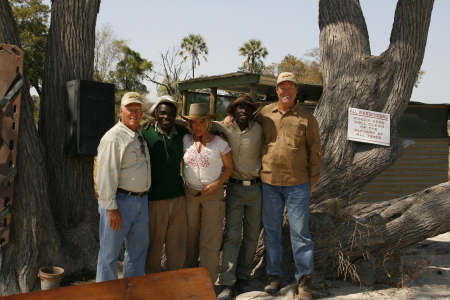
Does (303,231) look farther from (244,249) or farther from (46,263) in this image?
(46,263)

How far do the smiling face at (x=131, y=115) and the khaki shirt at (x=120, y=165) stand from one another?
5cm

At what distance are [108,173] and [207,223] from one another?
1151 mm

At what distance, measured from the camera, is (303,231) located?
164 inches

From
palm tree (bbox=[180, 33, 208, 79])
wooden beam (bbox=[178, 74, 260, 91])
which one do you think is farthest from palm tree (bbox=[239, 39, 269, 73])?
wooden beam (bbox=[178, 74, 260, 91])

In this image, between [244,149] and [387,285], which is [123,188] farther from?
[387,285]

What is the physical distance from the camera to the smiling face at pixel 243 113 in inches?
163

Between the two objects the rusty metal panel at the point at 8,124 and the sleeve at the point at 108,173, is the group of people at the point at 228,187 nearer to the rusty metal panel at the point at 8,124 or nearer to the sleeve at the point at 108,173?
the sleeve at the point at 108,173

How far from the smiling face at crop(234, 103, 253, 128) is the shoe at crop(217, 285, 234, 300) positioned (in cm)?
158

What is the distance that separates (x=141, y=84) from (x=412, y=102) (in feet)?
88.4

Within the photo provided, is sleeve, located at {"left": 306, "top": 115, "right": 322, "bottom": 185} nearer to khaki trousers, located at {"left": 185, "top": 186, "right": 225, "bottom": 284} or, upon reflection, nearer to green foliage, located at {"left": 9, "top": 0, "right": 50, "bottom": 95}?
khaki trousers, located at {"left": 185, "top": 186, "right": 225, "bottom": 284}

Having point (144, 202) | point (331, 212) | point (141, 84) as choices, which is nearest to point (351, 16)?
point (331, 212)

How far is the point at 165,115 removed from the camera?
12.6ft

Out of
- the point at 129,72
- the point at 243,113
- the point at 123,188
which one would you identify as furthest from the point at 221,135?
the point at 129,72

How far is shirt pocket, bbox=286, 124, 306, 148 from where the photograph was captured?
412 cm
